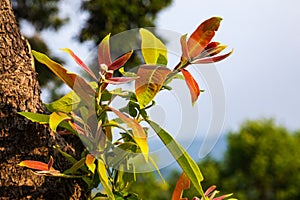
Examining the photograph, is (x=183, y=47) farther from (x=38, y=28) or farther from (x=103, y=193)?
(x=38, y=28)

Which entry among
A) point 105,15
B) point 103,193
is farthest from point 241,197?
point 103,193

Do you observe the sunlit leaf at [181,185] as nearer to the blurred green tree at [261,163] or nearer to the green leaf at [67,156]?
the green leaf at [67,156]

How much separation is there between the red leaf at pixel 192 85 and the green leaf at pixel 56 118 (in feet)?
0.45

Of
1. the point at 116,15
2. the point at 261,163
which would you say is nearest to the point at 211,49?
the point at 116,15

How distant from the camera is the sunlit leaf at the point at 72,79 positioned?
0.61 m

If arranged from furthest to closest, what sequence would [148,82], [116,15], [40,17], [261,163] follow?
[261,163] → [40,17] → [116,15] → [148,82]

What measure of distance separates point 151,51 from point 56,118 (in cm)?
14

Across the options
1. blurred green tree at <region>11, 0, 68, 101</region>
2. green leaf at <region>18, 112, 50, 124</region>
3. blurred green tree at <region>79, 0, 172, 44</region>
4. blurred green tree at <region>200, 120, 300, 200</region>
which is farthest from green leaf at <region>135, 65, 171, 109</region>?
blurred green tree at <region>200, 120, 300, 200</region>

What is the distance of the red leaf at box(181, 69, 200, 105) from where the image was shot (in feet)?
2.00

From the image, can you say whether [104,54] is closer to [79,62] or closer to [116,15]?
[79,62]

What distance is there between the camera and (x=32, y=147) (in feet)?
2.21

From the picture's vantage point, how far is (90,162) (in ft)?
2.01

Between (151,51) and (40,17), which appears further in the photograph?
(40,17)

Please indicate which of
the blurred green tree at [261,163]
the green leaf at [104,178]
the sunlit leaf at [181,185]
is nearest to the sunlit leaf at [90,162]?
the green leaf at [104,178]
